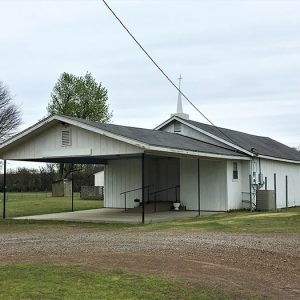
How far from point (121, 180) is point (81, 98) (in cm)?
2784

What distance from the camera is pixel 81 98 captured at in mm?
54406

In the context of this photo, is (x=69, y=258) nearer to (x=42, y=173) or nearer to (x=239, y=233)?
(x=239, y=233)

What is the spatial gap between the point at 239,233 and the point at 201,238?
5.88 ft

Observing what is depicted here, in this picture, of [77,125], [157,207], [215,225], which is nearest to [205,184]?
[157,207]

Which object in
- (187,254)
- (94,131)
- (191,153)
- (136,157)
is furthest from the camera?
(136,157)

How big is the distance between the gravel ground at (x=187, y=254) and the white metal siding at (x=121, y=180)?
11918 millimetres

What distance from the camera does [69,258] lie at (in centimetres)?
986

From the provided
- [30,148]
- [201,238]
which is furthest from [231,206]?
[201,238]

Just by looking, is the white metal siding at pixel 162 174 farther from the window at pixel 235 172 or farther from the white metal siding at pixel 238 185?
the white metal siding at pixel 238 185

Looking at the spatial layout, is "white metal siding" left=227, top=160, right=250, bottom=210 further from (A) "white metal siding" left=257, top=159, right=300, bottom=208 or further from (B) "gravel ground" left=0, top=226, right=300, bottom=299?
(B) "gravel ground" left=0, top=226, right=300, bottom=299

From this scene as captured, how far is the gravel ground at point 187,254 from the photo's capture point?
8195 mm

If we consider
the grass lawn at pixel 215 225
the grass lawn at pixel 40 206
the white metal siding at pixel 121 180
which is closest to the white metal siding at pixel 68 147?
the grass lawn at pixel 215 225

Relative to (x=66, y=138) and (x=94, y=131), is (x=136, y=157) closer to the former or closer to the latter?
(x=66, y=138)

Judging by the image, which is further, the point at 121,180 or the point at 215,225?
the point at 121,180
